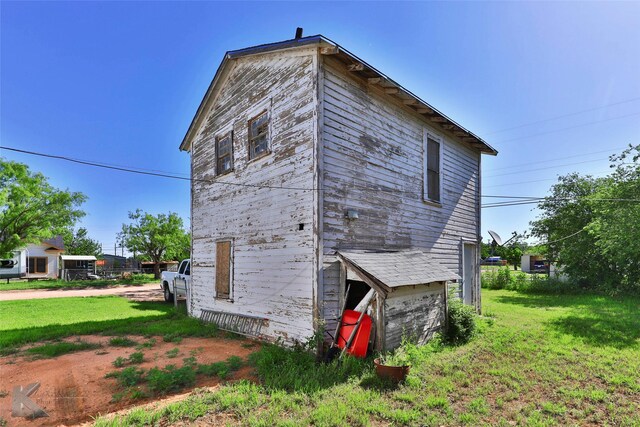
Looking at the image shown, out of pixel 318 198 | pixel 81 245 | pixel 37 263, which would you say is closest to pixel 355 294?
pixel 318 198

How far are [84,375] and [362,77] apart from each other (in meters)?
8.03

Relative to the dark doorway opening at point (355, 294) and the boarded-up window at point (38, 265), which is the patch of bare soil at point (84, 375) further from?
the boarded-up window at point (38, 265)

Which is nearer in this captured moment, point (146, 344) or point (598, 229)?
point (146, 344)

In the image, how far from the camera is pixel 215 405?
175 inches

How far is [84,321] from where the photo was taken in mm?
10398

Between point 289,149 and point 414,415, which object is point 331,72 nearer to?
point 289,149

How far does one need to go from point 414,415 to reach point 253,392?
224cm

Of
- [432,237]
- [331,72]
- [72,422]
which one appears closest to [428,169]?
[432,237]

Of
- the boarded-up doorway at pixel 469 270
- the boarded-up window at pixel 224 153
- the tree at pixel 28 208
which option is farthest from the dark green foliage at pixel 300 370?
the tree at pixel 28 208

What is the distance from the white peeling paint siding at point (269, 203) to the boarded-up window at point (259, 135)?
8.1 inches

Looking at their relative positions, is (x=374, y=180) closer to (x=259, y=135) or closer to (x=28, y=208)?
(x=259, y=135)

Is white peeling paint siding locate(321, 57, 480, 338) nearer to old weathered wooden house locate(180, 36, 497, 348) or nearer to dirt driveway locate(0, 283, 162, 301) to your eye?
old weathered wooden house locate(180, 36, 497, 348)

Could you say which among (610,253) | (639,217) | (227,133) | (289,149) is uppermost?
(227,133)

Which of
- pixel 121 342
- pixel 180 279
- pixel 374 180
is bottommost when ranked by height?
pixel 121 342
